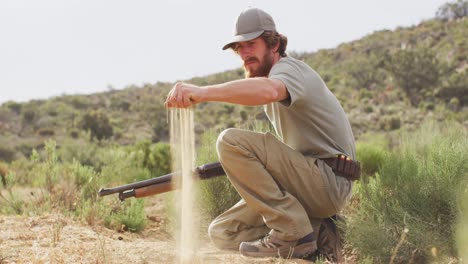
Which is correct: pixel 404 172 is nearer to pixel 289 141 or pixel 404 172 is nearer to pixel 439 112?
pixel 289 141

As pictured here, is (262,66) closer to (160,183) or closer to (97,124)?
(160,183)

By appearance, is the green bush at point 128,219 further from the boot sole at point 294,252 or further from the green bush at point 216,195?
the boot sole at point 294,252

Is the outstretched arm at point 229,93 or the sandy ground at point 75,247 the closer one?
the outstretched arm at point 229,93

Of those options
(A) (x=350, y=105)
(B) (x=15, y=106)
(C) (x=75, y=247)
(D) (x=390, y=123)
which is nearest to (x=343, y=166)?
(C) (x=75, y=247)

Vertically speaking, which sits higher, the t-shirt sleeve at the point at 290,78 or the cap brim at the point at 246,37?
the cap brim at the point at 246,37

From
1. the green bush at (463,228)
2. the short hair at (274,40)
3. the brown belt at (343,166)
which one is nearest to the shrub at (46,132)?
the short hair at (274,40)

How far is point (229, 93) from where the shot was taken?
11.3 ft

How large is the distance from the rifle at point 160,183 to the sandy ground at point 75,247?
0.41 m

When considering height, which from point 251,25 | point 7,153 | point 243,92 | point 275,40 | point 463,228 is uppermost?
point 251,25

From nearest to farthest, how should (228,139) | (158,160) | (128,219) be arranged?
(228,139) < (128,219) < (158,160)

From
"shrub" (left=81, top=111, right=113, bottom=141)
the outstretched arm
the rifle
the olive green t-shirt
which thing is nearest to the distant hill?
"shrub" (left=81, top=111, right=113, bottom=141)

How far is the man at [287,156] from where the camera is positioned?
405 cm

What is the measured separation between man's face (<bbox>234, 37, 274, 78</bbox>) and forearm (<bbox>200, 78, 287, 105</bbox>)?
70 cm

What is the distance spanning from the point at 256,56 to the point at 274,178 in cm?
87
